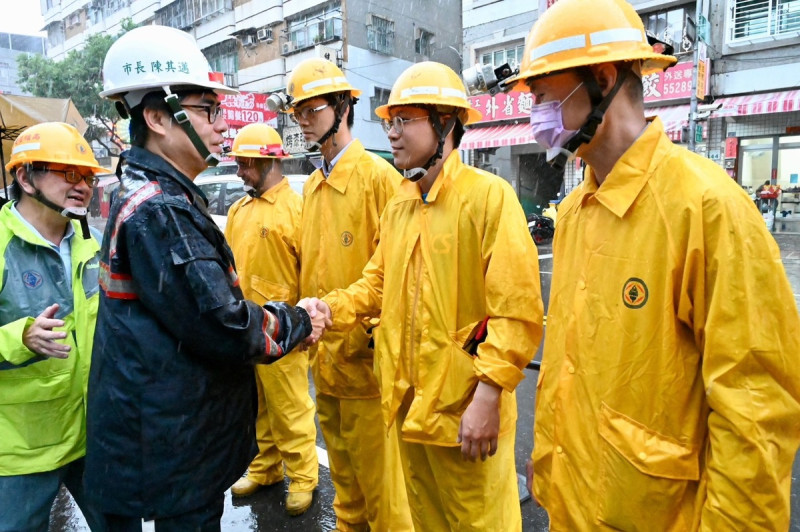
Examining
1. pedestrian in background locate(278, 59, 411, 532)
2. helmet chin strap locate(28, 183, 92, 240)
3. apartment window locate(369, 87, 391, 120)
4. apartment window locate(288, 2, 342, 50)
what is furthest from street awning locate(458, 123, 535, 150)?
helmet chin strap locate(28, 183, 92, 240)

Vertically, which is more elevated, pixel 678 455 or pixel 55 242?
pixel 55 242

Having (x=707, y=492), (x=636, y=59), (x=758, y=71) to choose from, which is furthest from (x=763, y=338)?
(x=758, y=71)

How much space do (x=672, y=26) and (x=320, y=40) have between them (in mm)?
13873

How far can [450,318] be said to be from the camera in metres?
2.16

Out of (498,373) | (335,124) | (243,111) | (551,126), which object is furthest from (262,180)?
(243,111)

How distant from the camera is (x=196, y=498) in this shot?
71.9 inches

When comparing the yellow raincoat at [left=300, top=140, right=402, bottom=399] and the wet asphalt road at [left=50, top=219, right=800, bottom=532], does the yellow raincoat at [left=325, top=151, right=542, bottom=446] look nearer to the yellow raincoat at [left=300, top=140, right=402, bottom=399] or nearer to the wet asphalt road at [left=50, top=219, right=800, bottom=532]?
the yellow raincoat at [left=300, top=140, right=402, bottom=399]

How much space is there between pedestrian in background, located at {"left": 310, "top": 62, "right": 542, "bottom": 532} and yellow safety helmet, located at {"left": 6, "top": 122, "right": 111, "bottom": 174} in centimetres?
138

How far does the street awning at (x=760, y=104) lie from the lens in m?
14.4

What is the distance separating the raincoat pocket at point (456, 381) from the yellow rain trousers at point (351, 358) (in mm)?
804

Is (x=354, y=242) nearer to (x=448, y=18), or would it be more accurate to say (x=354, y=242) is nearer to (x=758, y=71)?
(x=758, y=71)

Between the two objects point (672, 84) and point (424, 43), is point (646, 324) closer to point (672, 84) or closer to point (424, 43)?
point (672, 84)

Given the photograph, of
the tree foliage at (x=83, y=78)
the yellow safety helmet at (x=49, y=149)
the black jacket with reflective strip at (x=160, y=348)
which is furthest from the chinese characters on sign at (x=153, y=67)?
the tree foliage at (x=83, y=78)

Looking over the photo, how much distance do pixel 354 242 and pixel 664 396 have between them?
193cm
